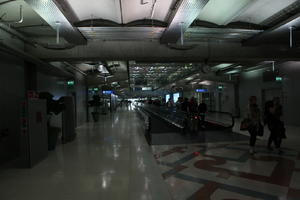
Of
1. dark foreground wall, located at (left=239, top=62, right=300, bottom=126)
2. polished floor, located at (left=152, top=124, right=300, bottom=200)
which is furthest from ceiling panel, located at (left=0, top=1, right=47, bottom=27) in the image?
dark foreground wall, located at (left=239, top=62, right=300, bottom=126)

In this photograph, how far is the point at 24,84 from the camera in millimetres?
6113

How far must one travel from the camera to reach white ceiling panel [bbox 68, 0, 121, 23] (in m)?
4.02

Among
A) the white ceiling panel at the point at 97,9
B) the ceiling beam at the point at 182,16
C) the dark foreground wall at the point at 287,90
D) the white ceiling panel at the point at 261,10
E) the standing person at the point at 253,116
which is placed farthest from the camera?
the dark foreground wall at the point at 287,90

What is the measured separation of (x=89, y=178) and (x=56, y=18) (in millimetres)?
3328

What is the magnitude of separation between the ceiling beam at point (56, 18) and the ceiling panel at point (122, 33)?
0.22 metres

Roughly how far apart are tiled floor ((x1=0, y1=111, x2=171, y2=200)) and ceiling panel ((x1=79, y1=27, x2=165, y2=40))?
332 centimetres

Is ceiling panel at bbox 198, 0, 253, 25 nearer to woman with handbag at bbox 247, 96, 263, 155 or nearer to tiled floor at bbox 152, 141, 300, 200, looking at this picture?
woman with handbag at bbox 247, 96, 263, 155

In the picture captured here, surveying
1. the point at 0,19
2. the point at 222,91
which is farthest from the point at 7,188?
the point at 222,91

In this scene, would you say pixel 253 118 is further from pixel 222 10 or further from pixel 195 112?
pixel 195 112

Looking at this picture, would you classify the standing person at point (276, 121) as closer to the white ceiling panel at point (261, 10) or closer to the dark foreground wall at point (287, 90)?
the white ceiling panel at point (261, 10)

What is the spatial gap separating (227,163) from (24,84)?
242 inches

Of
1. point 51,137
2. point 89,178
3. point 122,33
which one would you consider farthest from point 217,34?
point 51,137

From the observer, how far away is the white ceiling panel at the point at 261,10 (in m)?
4.30

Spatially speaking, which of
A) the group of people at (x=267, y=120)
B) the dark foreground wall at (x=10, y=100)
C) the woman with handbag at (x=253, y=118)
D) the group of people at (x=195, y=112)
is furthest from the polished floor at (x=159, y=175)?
the group of people at (x=195, y=112)
